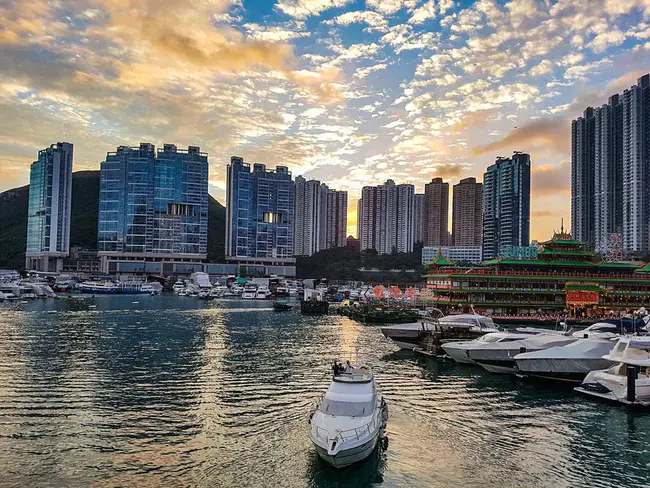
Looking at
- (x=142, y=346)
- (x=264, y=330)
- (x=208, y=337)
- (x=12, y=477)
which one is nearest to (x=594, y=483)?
(x=12, y=477)

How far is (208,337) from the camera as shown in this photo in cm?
5875

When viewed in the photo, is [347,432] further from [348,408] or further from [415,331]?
[415,331]

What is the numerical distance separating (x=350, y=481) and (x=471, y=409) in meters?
12.7

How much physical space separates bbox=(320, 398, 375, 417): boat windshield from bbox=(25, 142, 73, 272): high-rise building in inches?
7883

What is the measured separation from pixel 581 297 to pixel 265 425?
229 feet

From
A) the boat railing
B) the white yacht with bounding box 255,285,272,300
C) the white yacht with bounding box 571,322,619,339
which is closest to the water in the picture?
the boat railing

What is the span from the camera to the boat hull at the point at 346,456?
19.0 meters

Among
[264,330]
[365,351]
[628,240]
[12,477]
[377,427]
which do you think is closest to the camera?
[12,477]

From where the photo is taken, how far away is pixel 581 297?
8006 cm

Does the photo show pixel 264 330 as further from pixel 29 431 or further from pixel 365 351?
pixel 29 431

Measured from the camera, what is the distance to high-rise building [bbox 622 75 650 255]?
476ft

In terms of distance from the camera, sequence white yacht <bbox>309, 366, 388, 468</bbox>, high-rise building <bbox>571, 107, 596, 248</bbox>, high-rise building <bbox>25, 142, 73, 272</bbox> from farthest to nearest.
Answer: high-rise building <bbox>25, 142, 73, 272</bbox> < high-rise building <bbox>571, 107, 596, 248</bbox> < white yacht <bbox>309, 366, 388, 468</bbox>

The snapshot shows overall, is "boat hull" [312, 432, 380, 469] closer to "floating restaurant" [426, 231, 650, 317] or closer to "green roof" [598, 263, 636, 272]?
"floating restaurant" [426, 231, 650, 317]

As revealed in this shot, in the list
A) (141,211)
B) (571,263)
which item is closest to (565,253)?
(571,263)
